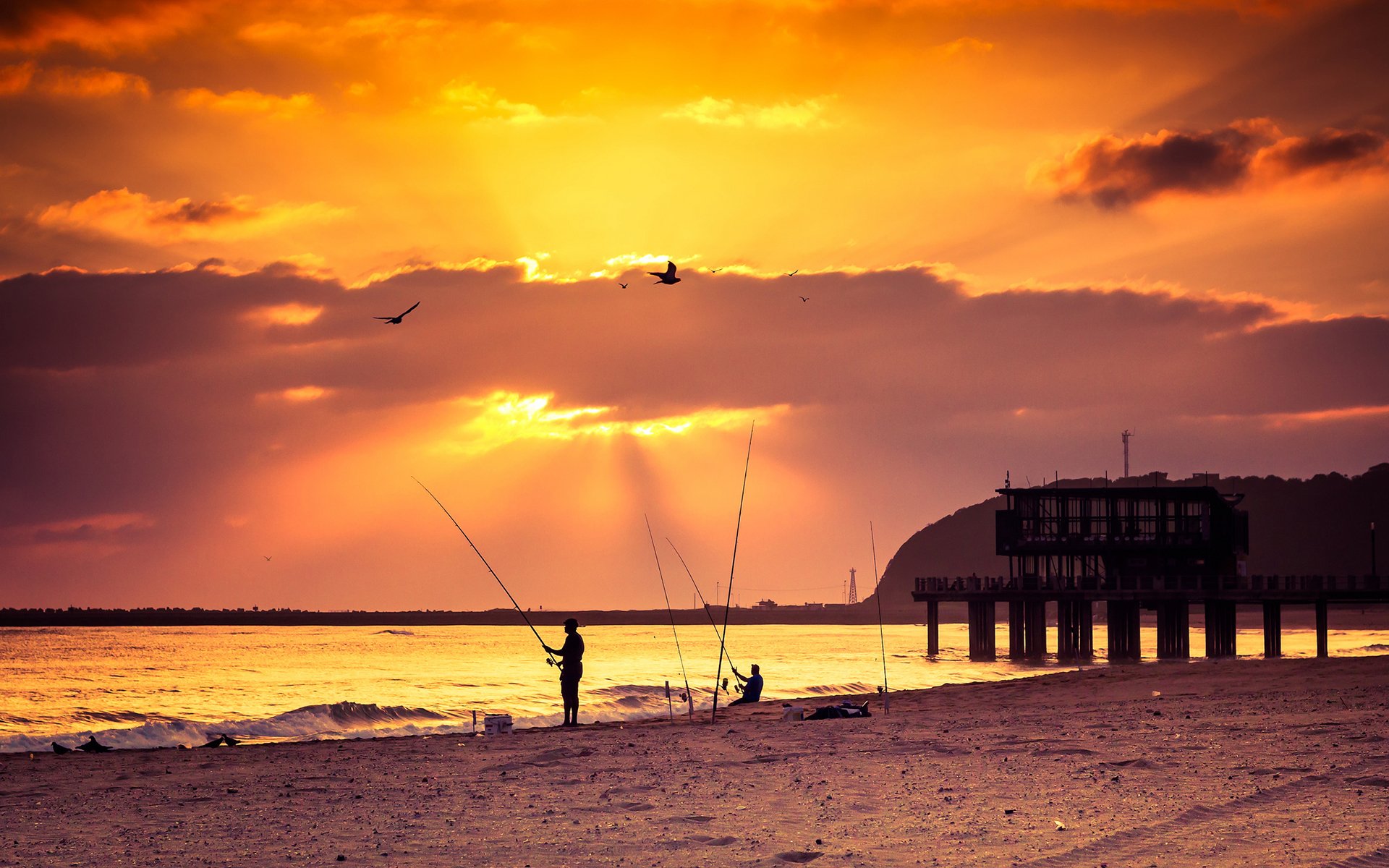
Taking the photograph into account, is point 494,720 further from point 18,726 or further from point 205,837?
point 18,726

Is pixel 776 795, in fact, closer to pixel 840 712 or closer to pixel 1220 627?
pixel 840 712

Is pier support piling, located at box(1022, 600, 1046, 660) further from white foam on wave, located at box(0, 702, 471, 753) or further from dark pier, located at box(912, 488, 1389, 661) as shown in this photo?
→ white foam on wave, located at box(0, 702, 471, 753)

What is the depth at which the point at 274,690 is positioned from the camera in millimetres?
50656

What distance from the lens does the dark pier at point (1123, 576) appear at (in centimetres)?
5991

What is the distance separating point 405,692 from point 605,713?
19404mm

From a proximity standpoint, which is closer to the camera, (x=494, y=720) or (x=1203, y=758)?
(x=1203, y=758)

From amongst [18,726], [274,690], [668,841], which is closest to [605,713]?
[18,726]

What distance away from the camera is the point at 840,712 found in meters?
21.8

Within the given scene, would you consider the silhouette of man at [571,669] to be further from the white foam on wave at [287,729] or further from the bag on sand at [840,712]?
the white foam on wave at [287,729]

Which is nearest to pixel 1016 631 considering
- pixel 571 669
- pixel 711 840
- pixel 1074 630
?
pixel 1074 630

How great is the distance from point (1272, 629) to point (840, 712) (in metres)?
42.5

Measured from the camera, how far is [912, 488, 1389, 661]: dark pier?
59.9m

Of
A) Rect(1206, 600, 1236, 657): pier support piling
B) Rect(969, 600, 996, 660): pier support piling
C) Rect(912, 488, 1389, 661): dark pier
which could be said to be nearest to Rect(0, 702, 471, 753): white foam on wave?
Rect(912, 488, 1389, 661): dark pier

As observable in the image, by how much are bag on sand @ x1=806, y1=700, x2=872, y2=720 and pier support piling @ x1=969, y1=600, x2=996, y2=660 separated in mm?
42526
